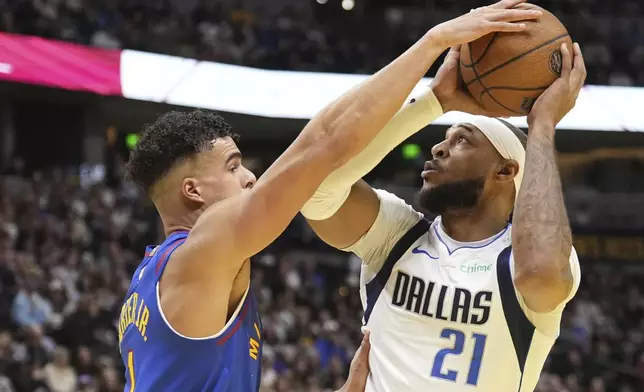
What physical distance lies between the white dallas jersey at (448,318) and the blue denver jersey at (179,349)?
59 cm

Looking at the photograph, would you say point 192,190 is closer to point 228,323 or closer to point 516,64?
point 228,323

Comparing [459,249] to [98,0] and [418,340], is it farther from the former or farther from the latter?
[98,0]

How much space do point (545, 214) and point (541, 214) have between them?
12 mm

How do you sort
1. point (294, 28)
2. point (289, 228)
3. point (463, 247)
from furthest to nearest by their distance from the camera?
point (294, 28) → point (289, 228) → point (463, 247)

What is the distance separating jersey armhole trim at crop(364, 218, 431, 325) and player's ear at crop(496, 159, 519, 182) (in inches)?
13.8

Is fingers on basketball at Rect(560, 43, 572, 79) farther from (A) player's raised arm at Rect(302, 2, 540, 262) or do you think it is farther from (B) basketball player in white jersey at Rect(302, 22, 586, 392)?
(A) player's raised arm at Rect(302, 2, 540, 262)

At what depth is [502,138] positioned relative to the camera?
3141 mm

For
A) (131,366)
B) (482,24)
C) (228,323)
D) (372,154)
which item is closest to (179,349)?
(228,323)

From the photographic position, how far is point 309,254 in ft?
51.7

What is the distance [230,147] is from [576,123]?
12603 millimetres

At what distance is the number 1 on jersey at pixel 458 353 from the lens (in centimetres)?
290

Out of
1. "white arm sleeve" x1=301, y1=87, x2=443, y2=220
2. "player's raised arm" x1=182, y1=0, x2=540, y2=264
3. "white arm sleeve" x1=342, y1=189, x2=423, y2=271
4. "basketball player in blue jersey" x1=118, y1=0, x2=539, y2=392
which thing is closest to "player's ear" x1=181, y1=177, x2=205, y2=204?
"basketball player in blue jersey" x1=118, y1=0, x2=539, y2=392

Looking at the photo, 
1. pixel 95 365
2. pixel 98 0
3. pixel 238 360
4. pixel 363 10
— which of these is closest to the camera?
pixel 238 360

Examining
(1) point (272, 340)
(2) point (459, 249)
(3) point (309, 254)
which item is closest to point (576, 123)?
(3) point (309, 254)
